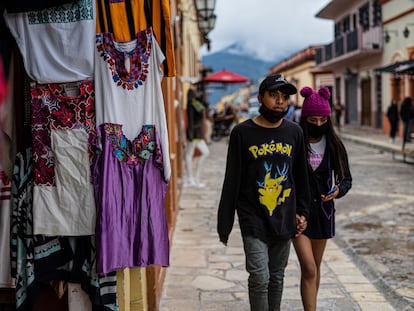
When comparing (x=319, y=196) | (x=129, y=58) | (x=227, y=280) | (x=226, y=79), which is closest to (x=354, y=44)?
(x=226, y=79)

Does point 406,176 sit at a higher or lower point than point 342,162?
lower

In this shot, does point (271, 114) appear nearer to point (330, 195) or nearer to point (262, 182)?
point (262, 182)


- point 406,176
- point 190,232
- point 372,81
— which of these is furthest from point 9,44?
point 372,81

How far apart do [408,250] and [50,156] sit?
455 cm

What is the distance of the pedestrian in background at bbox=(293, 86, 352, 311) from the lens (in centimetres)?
405

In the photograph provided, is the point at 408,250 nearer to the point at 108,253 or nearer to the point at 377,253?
the point at 377,253

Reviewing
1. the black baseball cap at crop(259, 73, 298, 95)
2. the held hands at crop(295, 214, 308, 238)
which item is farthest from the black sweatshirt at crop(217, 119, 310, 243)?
the black baseball cap at crop(259, 73, 298, 95)

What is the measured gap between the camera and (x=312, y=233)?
4070 millimetres

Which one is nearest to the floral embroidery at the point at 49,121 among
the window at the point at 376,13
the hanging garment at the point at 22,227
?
the hanging garment at the point at 22,227

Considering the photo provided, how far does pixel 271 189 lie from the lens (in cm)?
368

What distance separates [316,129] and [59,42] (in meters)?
1.75

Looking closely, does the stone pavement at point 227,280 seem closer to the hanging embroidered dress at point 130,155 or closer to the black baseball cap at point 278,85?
the hanging embroidered dress at point 130,155

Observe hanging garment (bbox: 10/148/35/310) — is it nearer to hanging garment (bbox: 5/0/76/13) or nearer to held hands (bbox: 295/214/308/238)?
hanging garment (bbox: 5/0/76/13)

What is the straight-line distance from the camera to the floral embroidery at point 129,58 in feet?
11.3
